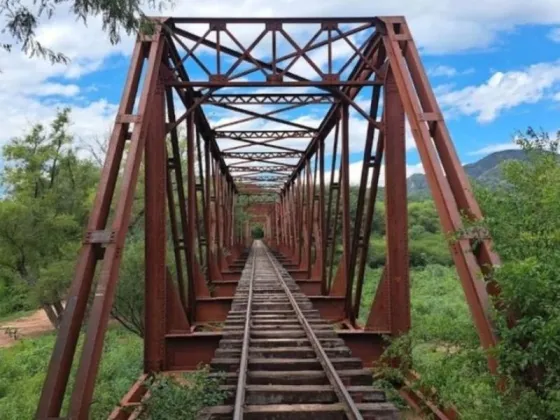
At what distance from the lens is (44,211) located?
1151 inches

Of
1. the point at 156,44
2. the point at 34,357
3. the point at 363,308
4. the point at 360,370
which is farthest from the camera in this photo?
the point at 363,308

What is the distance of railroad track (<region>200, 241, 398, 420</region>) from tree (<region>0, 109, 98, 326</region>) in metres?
18.6

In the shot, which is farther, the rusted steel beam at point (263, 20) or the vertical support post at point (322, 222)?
the vertical support post at point (322, 222)

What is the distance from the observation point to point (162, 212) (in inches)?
353

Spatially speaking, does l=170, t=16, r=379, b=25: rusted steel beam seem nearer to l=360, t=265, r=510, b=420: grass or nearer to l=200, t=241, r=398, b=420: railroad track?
l=200, t=241, r=398, b=420: railroad track

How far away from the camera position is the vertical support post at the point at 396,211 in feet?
29.3

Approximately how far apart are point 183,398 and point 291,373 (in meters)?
1.30

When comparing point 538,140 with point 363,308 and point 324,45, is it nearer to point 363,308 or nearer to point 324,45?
point 324,45

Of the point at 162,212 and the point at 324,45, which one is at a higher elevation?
the point at 324,45

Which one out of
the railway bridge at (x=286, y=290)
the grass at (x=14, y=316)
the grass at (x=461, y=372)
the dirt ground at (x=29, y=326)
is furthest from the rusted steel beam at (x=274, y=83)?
the grass at (x=14, y=316)

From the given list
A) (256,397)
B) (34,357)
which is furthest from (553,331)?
(34,357)

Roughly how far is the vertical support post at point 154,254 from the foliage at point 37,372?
117 cm

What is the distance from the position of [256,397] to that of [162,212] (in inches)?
145

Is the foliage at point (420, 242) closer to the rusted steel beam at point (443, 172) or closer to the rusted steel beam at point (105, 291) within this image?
the rusted steel beam at point (443, 172)
